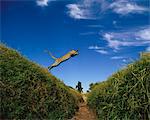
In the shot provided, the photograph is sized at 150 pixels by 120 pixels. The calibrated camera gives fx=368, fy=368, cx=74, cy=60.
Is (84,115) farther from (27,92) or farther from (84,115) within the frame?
(27,92)

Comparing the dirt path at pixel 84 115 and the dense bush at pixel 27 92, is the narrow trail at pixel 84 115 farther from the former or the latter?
the dense bush at pixel 27 92

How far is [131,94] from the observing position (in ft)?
23.6

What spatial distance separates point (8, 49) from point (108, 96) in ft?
8.96

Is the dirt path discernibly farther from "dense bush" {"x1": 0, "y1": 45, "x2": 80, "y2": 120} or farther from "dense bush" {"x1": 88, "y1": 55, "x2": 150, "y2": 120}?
"dense bush" {"x1": 88, "y1": 55, "x2": 150, "y2": 120}

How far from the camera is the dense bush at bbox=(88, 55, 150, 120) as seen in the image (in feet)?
23.1

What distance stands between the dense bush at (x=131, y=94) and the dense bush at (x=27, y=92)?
1.21 meters

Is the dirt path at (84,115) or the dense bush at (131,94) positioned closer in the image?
the dense bush at (131,94)

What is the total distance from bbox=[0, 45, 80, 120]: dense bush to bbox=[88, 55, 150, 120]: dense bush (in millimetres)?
1206

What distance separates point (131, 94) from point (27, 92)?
7.27 feet

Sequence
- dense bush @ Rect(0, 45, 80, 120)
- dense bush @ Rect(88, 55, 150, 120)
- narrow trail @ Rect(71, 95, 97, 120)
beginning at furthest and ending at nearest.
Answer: narrow trail @ Rect(71, 95, 97, 120) → dense bush @ Rect(0, 45, 80, 120) → dense bush @ Rect(88, 55, 150, 120)

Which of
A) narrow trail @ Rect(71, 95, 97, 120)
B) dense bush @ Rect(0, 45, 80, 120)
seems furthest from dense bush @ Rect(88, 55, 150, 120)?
narrow trail @ Rect(71, 95, 97, 120)

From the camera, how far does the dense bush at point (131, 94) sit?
7043 millimetres

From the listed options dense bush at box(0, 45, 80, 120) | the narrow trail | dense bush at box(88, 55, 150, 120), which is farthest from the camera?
the narrow trail

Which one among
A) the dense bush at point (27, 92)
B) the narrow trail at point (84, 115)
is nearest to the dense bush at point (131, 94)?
the dense bush at point (27, 92)
